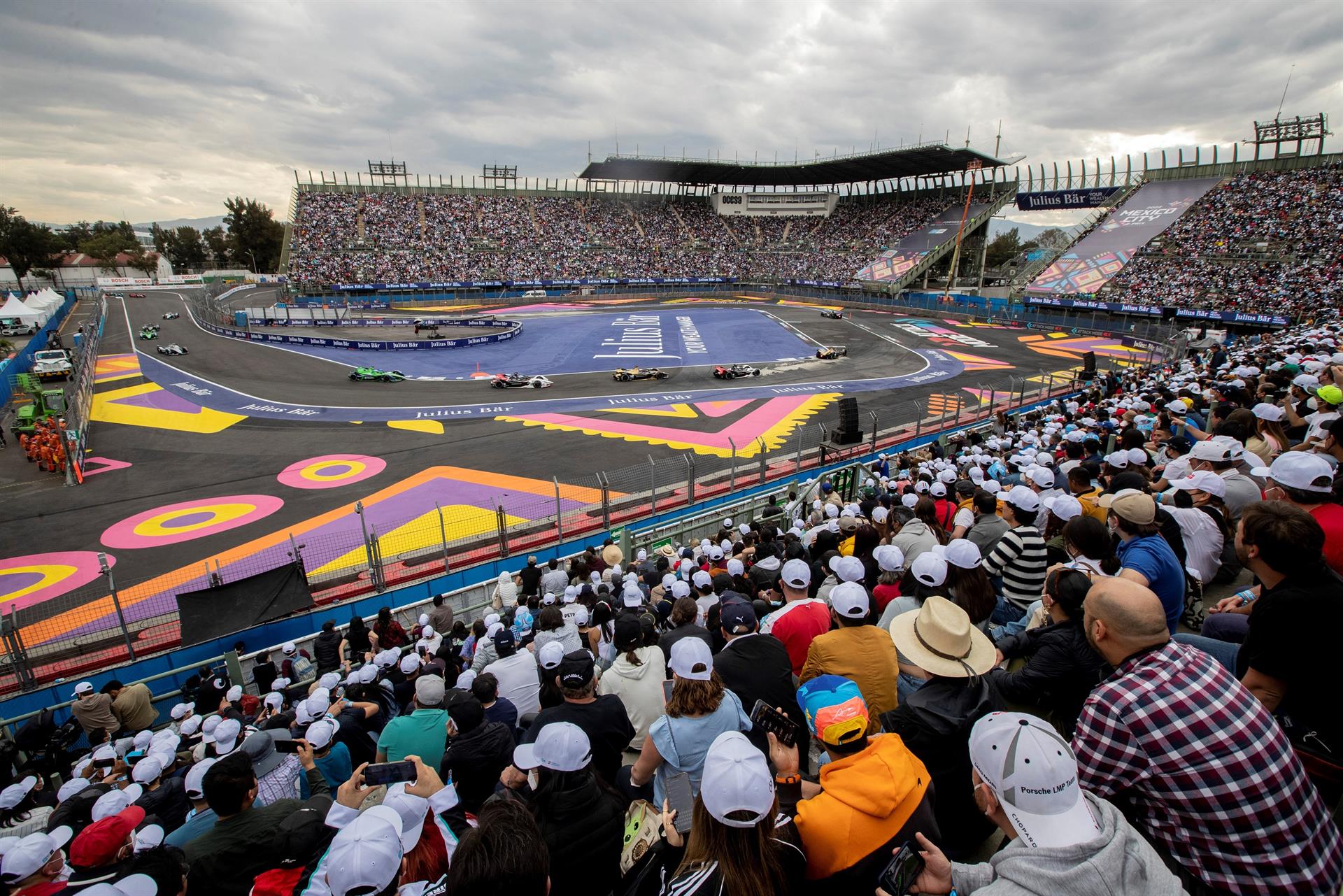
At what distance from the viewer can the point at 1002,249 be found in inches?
4203

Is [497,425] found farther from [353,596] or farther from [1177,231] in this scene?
[1177,231]

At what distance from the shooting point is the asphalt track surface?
17094 mm

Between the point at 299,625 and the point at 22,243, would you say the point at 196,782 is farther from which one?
the point at 22,243

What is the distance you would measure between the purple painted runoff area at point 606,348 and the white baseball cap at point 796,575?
29696mm

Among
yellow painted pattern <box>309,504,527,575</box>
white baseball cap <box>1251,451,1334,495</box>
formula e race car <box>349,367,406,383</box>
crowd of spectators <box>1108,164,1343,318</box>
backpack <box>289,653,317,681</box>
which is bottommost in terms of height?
backpack <box>289,653,317,681</box>

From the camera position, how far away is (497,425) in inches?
942

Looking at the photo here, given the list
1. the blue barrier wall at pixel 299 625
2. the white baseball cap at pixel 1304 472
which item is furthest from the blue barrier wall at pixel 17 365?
the white baseball cap at pixel 1304 472

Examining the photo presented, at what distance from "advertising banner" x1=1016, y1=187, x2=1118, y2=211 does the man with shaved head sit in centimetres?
7639

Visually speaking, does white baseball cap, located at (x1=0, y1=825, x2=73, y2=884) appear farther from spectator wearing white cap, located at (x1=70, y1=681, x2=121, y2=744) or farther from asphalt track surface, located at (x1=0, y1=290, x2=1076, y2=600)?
asphalt track surface, located at (x1=0, y1=290, x2=1076, y2=600)

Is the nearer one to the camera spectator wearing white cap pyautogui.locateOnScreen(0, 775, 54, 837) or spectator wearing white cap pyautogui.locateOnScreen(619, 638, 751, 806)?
spectator wearing white cap pyautogui.locateOnScreen(619, 638, 751, 806)

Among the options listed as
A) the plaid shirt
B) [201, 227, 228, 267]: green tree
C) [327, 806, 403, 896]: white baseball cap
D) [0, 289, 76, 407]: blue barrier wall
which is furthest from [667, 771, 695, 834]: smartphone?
[201, 227, 228, 267]: green tree

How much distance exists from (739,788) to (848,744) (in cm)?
83

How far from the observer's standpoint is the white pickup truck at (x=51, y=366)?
1216 inches

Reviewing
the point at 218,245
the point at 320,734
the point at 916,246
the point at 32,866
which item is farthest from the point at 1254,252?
the point at 218,245
